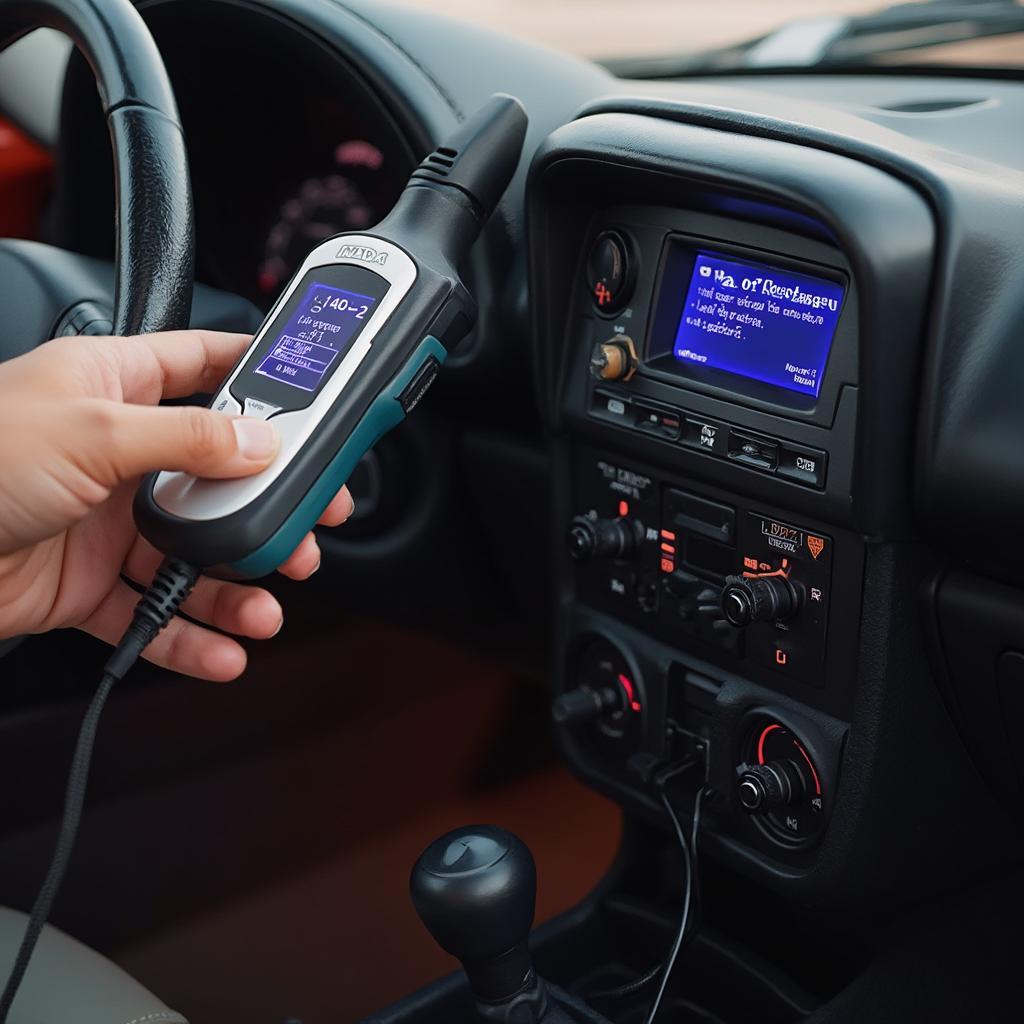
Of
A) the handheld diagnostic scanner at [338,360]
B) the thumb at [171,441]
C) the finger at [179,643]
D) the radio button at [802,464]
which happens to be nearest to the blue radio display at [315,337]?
the handheld diagnostic scanner at [338,360]

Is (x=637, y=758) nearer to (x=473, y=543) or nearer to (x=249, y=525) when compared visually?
(x=473, y=543)

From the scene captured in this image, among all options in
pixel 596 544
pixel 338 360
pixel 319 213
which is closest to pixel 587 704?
pixel 596 544

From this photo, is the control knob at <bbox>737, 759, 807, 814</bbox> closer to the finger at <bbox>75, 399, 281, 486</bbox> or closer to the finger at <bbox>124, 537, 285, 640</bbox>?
the finger at <bbox>124, 537, 285, 640</bbox>

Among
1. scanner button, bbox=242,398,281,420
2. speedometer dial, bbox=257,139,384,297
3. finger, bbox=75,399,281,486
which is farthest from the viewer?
speedometer dial, bbox=257,139,384,297

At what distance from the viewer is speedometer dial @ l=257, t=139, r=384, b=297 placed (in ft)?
5.57

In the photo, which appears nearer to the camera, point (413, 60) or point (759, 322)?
point (759, 322)

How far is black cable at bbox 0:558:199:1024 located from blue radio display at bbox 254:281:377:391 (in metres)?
0.16

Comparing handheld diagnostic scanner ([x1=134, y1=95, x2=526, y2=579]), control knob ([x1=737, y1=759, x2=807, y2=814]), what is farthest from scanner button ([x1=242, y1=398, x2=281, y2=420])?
control knob ([x1=737, y1=759, x2=807, y2=814])

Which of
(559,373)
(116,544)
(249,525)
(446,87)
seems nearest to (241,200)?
(446,87)

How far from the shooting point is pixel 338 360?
975 mm

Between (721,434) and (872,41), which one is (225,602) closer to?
(721,434)

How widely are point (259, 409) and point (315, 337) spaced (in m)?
0.08

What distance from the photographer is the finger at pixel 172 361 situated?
0.96 meters

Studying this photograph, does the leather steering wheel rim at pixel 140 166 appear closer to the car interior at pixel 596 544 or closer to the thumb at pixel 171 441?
the car interior at pixel 596 544
